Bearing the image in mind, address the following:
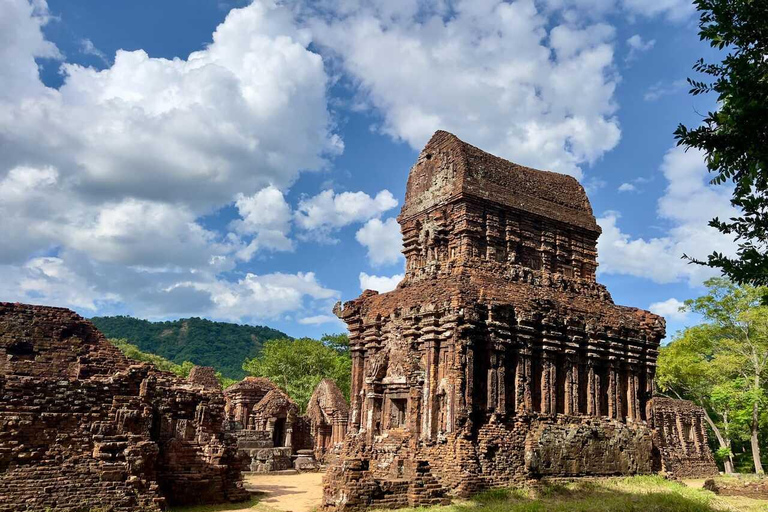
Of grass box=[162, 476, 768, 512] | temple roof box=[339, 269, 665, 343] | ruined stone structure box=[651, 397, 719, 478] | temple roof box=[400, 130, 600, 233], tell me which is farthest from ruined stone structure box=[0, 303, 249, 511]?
ruined stone structure box=[651, 397, 719, 478]

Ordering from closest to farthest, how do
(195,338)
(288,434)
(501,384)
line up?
(501,384) → (288,434) → (195,338)

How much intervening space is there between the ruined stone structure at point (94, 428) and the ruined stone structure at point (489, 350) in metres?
3.38

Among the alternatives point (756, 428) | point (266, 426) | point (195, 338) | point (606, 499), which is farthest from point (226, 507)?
point (195, 338)

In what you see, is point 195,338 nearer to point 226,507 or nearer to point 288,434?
point 288,434

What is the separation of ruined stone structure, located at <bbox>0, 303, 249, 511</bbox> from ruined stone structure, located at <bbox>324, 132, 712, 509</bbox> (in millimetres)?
3382

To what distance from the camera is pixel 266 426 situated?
31.0 meters

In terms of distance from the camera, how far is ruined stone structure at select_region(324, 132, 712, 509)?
16.6 meters

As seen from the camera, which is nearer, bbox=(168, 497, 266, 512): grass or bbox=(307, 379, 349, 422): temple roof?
bbox=(168, 497, 266, 512): grass

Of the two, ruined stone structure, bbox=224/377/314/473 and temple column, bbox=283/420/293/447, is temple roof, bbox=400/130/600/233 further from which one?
temple column, bbox=283/420/293/447

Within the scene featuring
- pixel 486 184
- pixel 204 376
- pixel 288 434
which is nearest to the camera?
pixel 486 184

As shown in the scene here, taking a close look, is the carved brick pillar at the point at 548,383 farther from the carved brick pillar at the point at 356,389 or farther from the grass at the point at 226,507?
the grass at the point at 226,507

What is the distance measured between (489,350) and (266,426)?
16653 millimetres

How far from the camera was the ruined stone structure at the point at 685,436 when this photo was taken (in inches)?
1252

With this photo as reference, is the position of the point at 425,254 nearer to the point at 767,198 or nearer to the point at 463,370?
the point at 463,370
